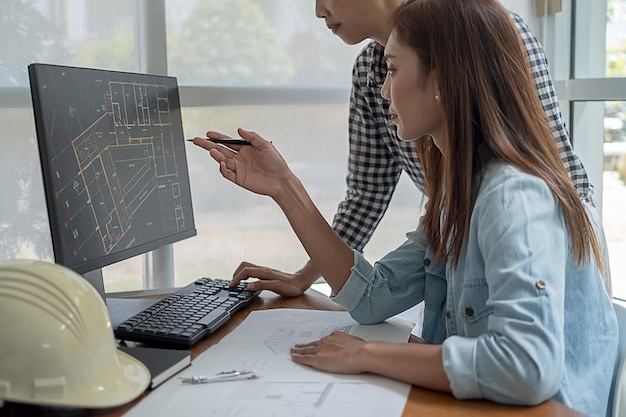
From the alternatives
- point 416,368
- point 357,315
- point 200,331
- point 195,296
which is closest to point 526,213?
point 416,368

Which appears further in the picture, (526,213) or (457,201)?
(457,201)

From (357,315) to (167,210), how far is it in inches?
16.6

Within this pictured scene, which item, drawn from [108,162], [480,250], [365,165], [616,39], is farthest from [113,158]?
[616,39]

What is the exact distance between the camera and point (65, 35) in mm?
1912

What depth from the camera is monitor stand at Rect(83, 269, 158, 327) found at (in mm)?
1312

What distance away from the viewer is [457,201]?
1.17 m

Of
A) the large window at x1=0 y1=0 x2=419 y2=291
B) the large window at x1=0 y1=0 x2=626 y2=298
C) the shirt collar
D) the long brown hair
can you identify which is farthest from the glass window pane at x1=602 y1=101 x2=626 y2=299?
the long brown hair

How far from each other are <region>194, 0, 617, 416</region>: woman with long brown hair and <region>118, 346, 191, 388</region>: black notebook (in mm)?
156

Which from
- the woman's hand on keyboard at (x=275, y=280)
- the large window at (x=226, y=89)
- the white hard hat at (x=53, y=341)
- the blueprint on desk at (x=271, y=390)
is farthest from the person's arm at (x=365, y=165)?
the white hard hat at (x=53, y=341)

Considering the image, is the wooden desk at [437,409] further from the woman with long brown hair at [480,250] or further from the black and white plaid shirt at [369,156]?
the black and white plaid shirt at [369,156]

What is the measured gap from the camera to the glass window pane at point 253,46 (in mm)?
2045

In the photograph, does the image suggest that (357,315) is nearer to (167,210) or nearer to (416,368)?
(416,368)

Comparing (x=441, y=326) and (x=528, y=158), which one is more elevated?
(x=528, y=158)

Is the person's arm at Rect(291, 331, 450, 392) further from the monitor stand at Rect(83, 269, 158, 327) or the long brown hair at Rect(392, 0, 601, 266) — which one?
the monitor stand at Rect(83, 269, 158, 327)
